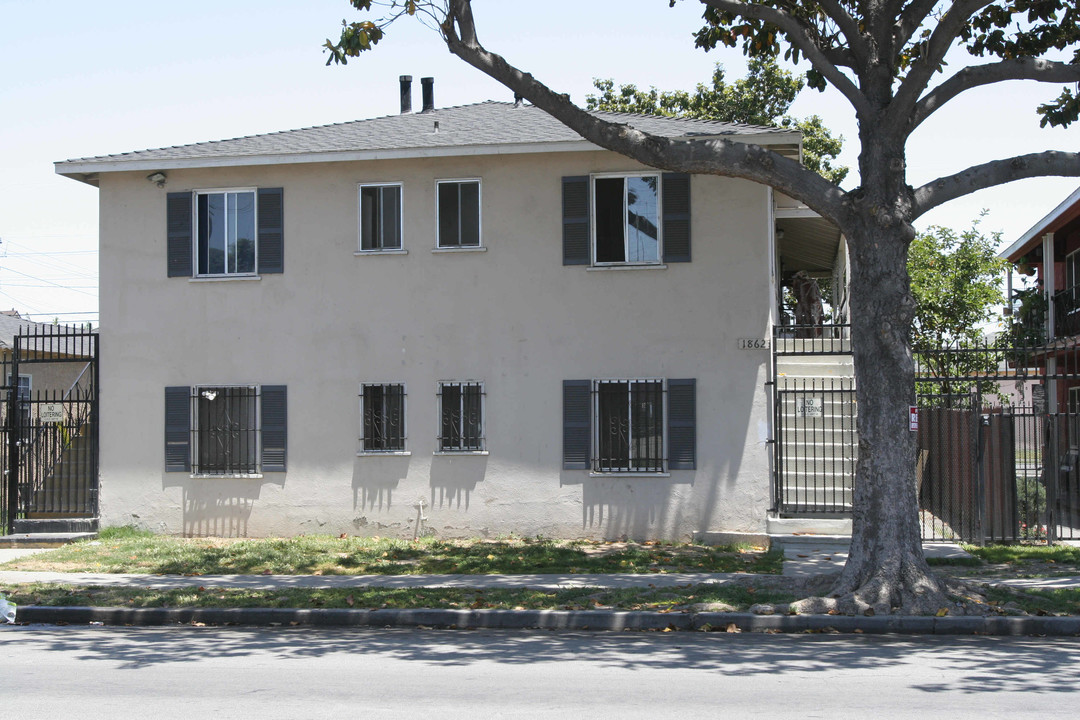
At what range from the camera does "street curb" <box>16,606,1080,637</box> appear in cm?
975

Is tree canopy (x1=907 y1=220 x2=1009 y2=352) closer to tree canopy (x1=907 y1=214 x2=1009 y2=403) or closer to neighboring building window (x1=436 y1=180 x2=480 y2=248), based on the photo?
tree canopy (x1=907 y1=214 x2=1009 y2=403)

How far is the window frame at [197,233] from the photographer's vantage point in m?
16.3

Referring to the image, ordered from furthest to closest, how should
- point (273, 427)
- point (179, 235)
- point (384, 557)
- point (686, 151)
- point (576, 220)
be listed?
point (179, 235)
point (273, 427)
point (576, 220)
point (384, 557)
point (686, 151)

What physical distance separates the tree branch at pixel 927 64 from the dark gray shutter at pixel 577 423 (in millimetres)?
6068

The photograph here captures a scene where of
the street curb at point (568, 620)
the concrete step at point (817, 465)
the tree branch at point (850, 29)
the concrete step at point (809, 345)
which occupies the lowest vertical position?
the street curb at point (568, 620)

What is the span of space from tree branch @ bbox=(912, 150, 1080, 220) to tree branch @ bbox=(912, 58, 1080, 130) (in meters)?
0.72

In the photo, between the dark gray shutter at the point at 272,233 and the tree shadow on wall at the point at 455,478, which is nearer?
the tree shadow on wall at the point at 455,478

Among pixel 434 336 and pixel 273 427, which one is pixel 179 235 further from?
pixel 434 336

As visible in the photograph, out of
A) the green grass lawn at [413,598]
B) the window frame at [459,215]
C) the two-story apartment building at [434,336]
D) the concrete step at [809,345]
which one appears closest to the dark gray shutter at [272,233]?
the two-story apartment building at [434,336]

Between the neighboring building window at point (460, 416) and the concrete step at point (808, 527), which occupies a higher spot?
the neighboring building window at point (460, 416)

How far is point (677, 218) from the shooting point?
15336mm

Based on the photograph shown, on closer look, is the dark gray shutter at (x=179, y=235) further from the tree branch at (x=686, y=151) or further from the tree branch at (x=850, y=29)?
the tree branch at (x=850, y=29)

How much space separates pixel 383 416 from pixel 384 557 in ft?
8.33

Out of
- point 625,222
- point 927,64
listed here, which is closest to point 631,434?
point 625,222
